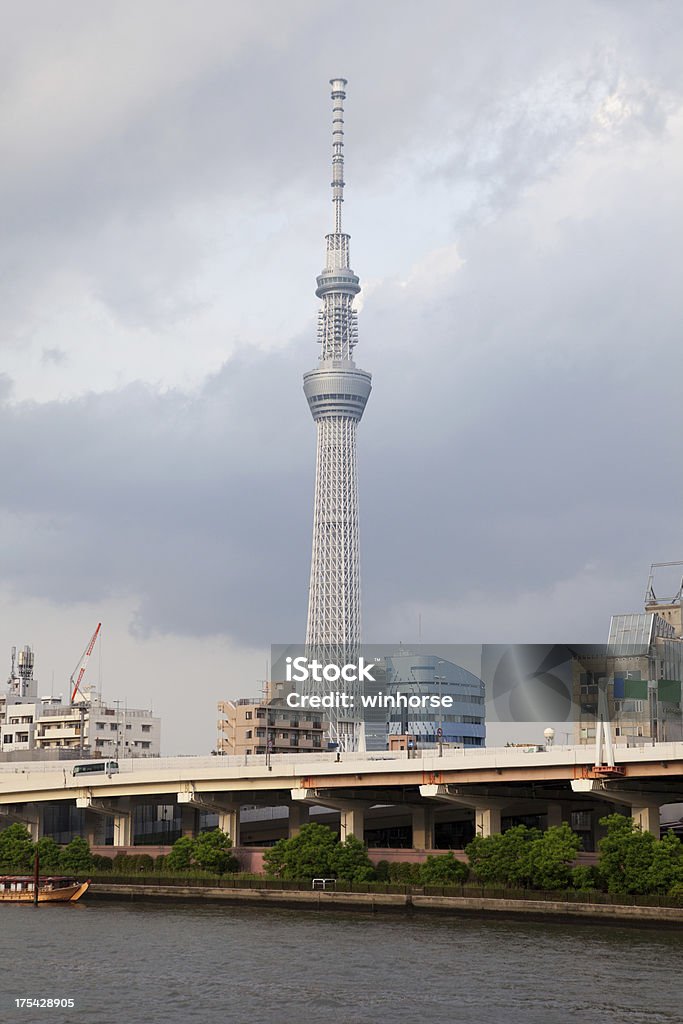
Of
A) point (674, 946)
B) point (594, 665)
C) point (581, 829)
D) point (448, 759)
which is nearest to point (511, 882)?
point (448, 759)

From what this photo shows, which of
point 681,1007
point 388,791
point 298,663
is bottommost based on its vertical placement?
point 681,1007

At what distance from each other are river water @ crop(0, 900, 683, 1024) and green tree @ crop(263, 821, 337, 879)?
961 cm

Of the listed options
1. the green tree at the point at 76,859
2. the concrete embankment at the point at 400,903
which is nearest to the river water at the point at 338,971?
the concrete embankment at the point at 400,903

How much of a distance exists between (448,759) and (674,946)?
26721mm

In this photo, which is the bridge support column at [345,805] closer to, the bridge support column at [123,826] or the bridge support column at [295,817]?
the bridge support column at [295,817]

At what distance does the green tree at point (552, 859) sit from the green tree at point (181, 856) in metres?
26.7

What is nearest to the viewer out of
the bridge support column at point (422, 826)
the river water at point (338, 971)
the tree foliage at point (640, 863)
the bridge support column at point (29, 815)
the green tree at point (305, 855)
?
the river water at point (338, 971)

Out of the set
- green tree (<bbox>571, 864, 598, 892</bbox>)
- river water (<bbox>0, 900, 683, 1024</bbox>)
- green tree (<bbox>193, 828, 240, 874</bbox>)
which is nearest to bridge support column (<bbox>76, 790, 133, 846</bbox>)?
green tree (<bbox>193, 828, 240, 874</bbox>)

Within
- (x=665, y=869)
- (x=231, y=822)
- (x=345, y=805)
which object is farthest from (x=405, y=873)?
(x=665, y=869)

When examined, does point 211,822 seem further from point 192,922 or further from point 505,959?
point 505,959

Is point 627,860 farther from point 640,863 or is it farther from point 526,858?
point 526,858

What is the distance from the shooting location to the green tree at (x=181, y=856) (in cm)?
10069

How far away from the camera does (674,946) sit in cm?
6850

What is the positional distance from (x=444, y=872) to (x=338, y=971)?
2699cm
